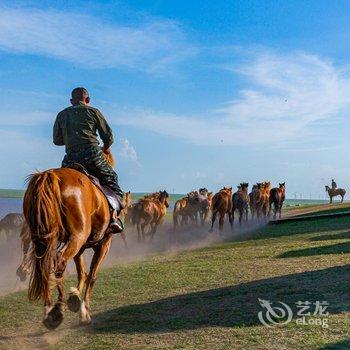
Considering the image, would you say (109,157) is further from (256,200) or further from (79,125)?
(256,200)

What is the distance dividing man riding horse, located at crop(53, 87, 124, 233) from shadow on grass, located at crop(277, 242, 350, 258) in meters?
5.88

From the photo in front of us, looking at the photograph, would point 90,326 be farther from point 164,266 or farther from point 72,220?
point 164,266

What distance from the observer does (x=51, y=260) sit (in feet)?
19.8

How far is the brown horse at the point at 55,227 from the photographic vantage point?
19.7ft

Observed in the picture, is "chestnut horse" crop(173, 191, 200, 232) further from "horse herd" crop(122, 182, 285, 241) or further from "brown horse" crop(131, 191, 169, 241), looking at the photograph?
"brown horse" crop(131, 191, 169, 241)

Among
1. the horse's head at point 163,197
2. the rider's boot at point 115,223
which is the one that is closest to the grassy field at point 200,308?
the rider's boot at point 115,223

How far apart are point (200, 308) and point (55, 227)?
8.12 ft

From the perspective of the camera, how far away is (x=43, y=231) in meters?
6.03

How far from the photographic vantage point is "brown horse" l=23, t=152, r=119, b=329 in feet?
19.7

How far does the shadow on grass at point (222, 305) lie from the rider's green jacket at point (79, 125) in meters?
2.54

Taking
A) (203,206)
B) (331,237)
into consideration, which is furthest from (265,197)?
(331,237)

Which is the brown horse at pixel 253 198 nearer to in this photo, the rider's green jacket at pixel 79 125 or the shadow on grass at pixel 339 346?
the rider's green jacket at pixel 79 125

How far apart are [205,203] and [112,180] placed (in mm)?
24081

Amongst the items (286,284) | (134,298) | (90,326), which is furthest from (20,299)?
(286,284)
